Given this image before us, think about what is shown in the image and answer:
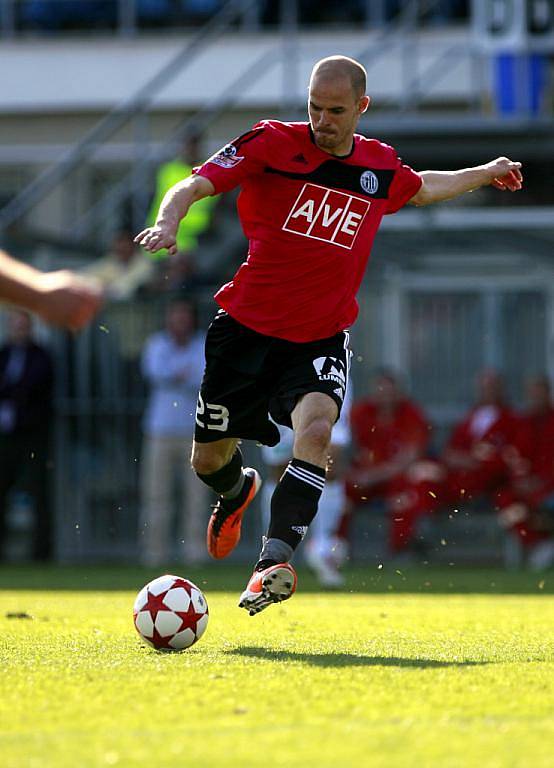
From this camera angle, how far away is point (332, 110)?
24.4 ft

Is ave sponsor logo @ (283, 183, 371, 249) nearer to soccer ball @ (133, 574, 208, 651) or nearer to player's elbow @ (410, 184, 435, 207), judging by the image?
player's elbow @ (410, 184, 435, 207)

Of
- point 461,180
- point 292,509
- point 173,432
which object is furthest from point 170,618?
point 173,432

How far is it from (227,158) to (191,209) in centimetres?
997

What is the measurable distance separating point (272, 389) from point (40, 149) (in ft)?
52.5

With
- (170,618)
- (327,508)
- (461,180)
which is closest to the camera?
(170,618)

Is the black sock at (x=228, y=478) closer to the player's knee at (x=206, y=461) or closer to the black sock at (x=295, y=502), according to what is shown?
the player's knee at (x=206, y=461)

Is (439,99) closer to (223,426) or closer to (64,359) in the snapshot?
(64,359)

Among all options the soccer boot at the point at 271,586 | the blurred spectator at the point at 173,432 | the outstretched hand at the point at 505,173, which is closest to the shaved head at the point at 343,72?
the outstretched hand at the point at 505,173

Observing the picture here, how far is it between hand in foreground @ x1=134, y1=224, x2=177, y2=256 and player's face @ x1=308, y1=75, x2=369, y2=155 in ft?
3.60

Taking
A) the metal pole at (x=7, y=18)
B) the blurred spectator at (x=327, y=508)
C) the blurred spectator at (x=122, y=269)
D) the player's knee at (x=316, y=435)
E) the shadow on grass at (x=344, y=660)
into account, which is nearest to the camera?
the shadow on grass at (x=344, y=660)

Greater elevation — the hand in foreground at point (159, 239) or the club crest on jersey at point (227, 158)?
the club crest on jersey at point (227, 158)

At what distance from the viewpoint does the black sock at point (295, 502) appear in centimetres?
702

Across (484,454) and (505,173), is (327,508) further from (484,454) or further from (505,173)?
(505,173)

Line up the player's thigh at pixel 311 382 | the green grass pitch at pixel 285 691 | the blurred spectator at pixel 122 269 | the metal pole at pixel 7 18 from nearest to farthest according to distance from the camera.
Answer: the green grass pitch at pixel 285 691 < the player's thigh at pixel 311 382 < the blurred spectator at pixel 122 269 < the metal pole at pixel 7 18
